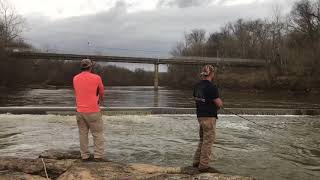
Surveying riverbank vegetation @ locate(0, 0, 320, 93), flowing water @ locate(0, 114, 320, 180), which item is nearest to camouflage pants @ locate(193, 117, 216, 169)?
flowing water @ locate(0, 114, 320, 180)

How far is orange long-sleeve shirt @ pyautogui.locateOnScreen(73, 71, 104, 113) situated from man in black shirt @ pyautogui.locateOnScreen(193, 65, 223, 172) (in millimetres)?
1951

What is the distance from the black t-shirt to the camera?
9.88 m

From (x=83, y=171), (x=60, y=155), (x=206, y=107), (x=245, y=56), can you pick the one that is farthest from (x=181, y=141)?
(x=245, y=56)

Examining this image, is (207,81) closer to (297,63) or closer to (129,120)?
(129,120)

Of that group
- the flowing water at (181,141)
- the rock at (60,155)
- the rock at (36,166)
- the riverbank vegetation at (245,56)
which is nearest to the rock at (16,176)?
the rock at (36,166)

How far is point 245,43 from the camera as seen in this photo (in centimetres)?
12350

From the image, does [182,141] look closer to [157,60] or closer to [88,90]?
[88,90]

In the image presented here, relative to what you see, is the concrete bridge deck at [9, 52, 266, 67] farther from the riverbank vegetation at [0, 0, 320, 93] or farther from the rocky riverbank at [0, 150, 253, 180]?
the rocky riverbank at [0, 150, 253, 180]

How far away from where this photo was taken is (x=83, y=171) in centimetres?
901

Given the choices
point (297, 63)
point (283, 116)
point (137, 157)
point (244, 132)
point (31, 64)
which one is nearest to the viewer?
point (137, 157)

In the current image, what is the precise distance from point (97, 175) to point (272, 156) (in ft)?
25.2

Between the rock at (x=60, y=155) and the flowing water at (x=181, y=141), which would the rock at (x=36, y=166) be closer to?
the rock at (x=60, y=155)

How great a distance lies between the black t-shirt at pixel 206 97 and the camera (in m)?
9.88

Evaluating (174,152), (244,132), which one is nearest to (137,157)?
(174,152)
